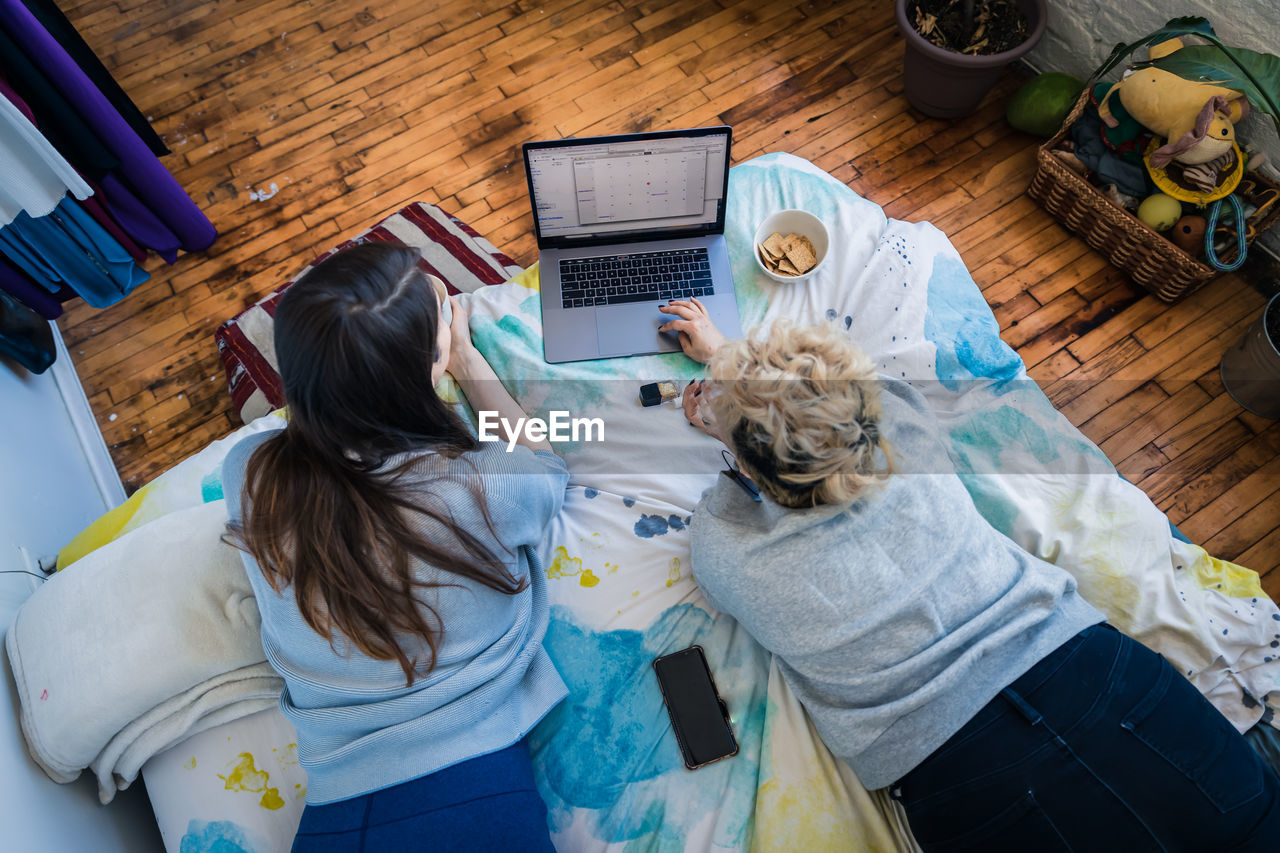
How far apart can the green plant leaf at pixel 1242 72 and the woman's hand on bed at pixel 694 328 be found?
108 centimetres

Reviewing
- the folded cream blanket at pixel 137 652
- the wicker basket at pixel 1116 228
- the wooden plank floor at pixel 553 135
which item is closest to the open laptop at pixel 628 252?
the wooden plank floor at pixel 553 135

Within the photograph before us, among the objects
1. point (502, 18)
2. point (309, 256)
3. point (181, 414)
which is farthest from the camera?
point (502, 18)

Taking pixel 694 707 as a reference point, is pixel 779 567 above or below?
above

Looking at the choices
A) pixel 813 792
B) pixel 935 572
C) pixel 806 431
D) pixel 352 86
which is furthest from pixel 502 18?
pixel 813 792

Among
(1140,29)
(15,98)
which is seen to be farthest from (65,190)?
(1140,29)

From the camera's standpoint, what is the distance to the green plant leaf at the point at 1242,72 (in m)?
1.45

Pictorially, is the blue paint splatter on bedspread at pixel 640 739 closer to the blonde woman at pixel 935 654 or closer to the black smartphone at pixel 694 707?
the black smartphone at pixel 694 707

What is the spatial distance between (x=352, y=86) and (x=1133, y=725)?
2.59 meters

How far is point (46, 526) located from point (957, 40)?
256 cm

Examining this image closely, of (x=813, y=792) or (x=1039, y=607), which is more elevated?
(x=1039, y=607)

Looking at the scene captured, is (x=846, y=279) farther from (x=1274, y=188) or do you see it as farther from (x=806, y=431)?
(x=1274, y=188)

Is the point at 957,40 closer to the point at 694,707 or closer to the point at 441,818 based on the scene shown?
the point at 694,707

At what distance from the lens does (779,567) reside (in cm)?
105

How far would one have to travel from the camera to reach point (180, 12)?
2469 mm
